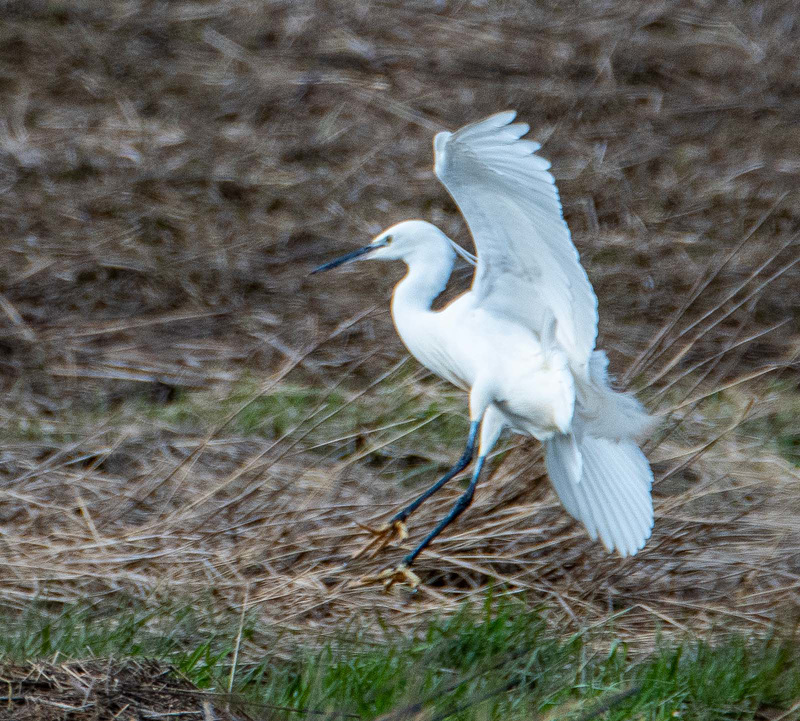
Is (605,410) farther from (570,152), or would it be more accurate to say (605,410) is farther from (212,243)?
(570,152)

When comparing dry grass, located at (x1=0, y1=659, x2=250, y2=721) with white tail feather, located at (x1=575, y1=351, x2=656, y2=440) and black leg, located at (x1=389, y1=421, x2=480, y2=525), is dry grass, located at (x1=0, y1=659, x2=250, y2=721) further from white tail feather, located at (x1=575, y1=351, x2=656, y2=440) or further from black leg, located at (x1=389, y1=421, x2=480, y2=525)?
white tail feather, located at (x1=575, y1=351, x2=656, y2=440)

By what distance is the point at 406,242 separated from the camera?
361cm

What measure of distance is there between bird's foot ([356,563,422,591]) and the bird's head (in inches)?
37.7

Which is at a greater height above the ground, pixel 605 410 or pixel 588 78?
pixel 605 410

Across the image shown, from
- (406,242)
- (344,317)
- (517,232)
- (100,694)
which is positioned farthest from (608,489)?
(344,317)

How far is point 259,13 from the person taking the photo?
777cm

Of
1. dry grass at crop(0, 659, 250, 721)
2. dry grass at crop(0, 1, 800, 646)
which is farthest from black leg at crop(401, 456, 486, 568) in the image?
dry grass at crop(0, 659, 250, 721)

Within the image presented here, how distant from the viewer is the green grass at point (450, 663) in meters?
2.57

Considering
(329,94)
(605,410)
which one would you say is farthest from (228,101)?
(605,410)

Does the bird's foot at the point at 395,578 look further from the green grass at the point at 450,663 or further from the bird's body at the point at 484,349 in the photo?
the bird's body at the point at 484,349

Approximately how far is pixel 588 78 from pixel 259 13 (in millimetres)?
2239

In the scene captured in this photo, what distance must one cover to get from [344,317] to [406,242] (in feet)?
6.61

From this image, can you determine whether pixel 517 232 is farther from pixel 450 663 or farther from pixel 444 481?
pixel 450 663

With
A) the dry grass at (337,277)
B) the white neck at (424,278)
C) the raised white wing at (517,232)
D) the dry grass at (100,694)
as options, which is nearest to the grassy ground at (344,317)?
the dry grass at (337,277)
